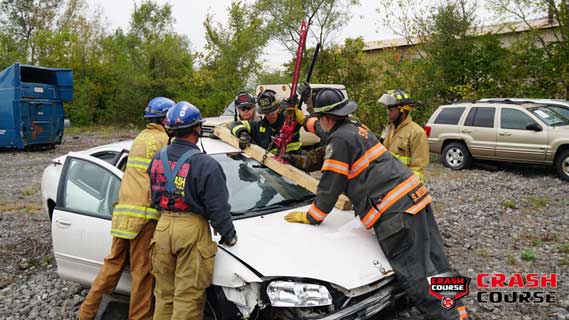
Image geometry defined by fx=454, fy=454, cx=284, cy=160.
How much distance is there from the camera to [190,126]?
309 cm

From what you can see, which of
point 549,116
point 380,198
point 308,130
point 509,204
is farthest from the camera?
point 549,116

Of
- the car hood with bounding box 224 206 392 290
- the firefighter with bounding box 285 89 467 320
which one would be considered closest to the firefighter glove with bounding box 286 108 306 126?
the firefighter with bounding box 285 89 467 320

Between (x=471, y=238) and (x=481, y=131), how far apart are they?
5673mm

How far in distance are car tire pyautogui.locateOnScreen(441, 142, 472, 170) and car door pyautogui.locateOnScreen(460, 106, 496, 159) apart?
0.68 ft

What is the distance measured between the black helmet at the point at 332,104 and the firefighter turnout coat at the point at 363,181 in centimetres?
13

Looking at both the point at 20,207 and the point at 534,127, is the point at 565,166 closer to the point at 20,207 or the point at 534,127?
the point at 534,127

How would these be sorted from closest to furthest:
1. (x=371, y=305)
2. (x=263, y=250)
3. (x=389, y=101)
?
(x=371, y=305) → (x=263, y=250) → (x=389, y=101)

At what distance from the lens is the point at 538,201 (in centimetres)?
779

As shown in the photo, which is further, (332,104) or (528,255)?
(528,255)

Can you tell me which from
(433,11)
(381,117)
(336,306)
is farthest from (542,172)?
(336,306)

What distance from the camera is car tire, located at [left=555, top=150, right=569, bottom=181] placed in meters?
9.48

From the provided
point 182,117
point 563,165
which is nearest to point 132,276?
point 182,117

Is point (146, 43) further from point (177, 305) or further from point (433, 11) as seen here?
point (177, 305)

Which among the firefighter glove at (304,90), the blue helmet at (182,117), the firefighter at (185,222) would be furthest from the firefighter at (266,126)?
the firefighter at (185,222)
